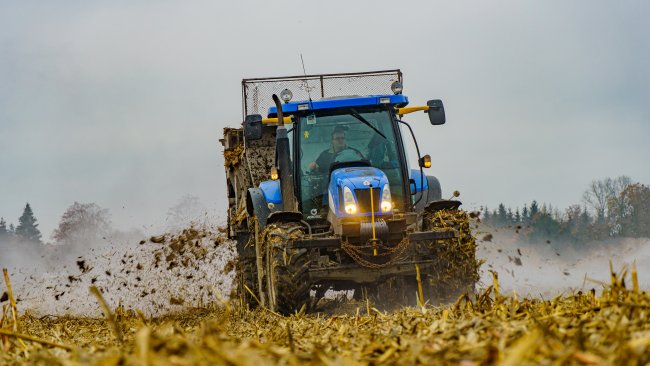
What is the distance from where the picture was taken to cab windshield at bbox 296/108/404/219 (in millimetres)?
10852

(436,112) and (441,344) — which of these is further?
(436,112)

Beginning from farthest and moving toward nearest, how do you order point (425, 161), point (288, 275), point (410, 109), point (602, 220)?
point (602, 220), point (410, 109), point (425, 161), point (288, 275)

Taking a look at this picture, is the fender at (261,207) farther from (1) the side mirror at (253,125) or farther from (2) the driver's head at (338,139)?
(1) the side mirror at (253,125)

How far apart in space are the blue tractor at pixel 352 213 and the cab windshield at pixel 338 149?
1cm

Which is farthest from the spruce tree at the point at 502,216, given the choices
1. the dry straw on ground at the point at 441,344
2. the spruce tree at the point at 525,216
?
the dry straw on ground at the point at 441,344

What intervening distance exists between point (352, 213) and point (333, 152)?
113 centimetres

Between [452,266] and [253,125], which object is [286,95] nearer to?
[253,125]

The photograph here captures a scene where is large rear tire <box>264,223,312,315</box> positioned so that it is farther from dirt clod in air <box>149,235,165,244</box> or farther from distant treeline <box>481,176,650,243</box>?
distant treeline <box>481,176,650,243</box>

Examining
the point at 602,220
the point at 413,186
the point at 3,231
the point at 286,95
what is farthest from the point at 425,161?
the point at 3,231

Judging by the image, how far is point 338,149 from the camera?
1089 centimetres

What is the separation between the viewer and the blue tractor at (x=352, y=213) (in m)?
9.90

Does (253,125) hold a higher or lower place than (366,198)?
higher

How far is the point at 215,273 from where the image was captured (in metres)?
14.6

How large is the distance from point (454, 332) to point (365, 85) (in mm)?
9803
